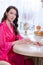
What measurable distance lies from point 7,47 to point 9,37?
0.22 m

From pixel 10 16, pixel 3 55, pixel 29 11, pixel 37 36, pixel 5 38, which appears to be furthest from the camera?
pixel 29 11

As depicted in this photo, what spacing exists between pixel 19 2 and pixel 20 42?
845 mm

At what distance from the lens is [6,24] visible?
224 cm

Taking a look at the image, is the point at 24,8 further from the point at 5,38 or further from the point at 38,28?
the point at 5,38

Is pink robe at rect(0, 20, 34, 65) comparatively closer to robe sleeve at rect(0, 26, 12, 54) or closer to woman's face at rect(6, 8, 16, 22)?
robe sleeve at rect(0, 26, 12, 54)

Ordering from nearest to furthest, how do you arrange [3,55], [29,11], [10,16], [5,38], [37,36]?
[3,55] < [5,38] < [10,16] < [37,36] < [29,11]

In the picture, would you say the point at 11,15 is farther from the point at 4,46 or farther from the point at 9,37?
the point at 4,46

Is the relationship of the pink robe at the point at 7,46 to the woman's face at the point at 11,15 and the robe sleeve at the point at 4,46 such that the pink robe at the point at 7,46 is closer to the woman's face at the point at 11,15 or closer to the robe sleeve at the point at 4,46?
the robe sleeve at the point at 4,46

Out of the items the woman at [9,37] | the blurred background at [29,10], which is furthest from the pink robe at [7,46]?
the blurred background at [29,10]

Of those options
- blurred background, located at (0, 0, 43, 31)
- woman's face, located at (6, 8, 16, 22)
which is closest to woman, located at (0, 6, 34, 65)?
woman's face, located at (6, 8, 16, 22)

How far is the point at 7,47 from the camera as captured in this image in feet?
6.53

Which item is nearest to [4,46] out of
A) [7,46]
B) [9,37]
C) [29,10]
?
[7,46]

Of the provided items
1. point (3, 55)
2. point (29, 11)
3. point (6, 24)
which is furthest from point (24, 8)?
point (3, 55)

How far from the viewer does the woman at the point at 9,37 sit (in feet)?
6.54
